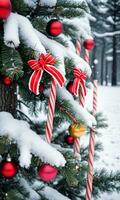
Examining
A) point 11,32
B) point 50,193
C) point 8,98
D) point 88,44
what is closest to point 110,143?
point 50,193

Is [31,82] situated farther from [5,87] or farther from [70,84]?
[70,84]

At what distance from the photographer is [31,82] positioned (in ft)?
8.80

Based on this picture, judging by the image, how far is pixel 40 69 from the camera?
273 centimetres

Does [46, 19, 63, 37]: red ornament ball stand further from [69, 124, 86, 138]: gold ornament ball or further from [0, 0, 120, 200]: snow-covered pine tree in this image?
[69, 124, 86, 138]: gold ornament ball

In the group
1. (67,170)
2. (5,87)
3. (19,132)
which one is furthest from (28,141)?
(5,87)

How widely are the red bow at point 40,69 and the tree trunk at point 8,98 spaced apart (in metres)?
0.65

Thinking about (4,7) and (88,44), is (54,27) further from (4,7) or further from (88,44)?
(88,44)

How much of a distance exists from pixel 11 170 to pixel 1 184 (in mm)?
791

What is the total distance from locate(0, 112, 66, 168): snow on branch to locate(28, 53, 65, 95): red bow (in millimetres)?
472

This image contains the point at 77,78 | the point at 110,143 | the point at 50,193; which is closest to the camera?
the point at 77,78

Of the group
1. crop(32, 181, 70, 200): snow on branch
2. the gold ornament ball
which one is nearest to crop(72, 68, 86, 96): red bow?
A: the gold ornament ball

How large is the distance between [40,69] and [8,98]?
75 cm

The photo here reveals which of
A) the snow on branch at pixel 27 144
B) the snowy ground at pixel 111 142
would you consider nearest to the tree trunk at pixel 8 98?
the snow on branch at pixel 27 144

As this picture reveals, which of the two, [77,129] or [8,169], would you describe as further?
[77,129]
